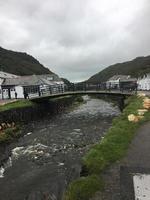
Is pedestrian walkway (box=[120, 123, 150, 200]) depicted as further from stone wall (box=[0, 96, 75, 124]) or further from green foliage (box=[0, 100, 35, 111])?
green foliage (box=[0, 100, 35, 111])

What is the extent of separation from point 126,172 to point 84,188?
1.78 m

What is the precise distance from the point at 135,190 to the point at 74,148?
41.1 ft

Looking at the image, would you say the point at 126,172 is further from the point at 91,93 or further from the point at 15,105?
the point at 91,93

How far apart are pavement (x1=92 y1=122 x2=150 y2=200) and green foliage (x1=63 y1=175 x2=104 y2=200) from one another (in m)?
0.21

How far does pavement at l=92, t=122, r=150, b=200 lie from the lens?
9.15 m

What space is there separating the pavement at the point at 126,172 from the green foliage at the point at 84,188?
215 mm

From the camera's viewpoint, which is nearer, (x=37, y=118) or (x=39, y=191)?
(x=39, y=191)

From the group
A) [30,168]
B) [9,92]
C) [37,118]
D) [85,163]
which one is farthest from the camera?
[9,92]

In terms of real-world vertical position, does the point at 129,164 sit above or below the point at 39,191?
above

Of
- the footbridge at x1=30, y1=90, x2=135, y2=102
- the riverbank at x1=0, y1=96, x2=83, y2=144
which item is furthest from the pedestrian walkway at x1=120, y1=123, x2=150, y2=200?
the footbridge at x1=30, y1=90, x2=135, y2=102

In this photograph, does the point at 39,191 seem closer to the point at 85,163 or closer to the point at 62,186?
the point at 62,186

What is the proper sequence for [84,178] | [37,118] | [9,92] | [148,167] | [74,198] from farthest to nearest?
[9,92], [37,118], [148,167], [84,178], [74,198]

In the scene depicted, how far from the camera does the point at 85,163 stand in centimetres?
1167

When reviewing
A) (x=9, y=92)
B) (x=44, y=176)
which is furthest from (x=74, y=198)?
(x=9, y=92)
